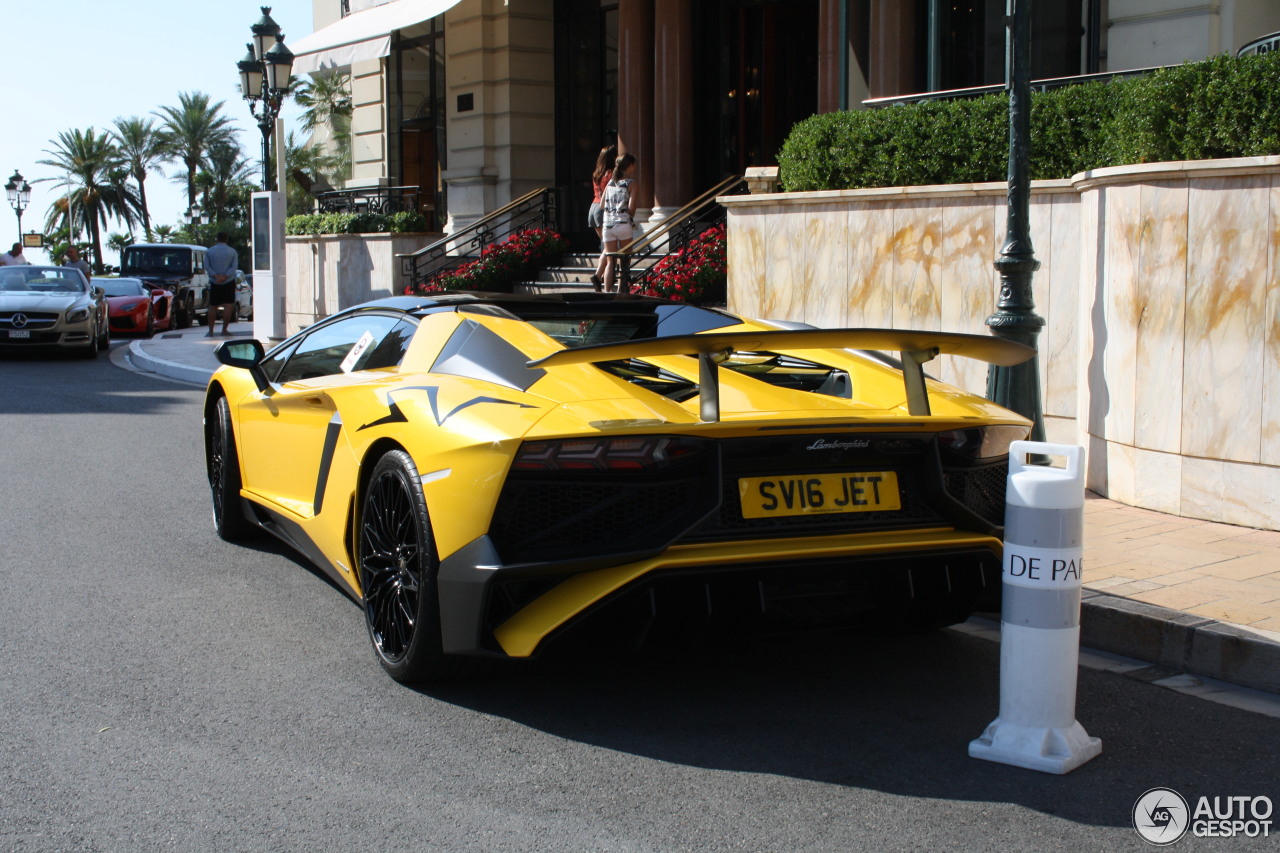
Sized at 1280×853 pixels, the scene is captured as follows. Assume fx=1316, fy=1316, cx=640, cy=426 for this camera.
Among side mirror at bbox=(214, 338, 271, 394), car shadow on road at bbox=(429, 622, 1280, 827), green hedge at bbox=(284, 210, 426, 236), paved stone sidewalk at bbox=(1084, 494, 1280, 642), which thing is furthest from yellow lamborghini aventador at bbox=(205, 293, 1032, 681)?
green hedge at bbox=(284, 210, 426, 236)

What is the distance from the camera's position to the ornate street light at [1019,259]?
23.3 feet

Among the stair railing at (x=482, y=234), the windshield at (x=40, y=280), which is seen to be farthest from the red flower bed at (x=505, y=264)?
the windshield at (x=40, y=280)

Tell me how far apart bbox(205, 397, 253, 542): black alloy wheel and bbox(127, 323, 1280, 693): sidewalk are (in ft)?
13.0

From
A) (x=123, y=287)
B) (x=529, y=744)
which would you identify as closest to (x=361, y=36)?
(x=123, y=287)

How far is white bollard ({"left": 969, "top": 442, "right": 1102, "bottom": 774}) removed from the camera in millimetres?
3709

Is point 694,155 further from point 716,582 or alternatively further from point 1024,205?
point 716,582

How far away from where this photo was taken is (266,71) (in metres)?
19.0

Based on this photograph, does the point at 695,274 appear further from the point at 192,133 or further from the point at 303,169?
the point at 192,133

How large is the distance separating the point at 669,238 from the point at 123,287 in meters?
14.1

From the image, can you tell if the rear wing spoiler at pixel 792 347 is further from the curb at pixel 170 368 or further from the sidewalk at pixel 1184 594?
the curb at pixel 170 368

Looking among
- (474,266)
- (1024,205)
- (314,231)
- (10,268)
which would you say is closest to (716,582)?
(1024,205)

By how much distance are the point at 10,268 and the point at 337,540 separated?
61.7 feet

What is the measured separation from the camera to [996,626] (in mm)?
5359

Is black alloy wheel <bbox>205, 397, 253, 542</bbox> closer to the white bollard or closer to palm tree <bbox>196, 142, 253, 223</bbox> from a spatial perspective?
the white bollard
